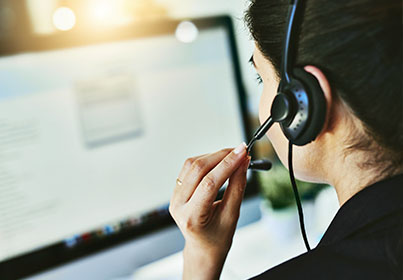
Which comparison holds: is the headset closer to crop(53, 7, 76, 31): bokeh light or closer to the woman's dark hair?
the woman's dark hair

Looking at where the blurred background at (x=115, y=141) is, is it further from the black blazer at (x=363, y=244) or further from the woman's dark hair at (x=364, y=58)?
the black blazer at (x=363, y=244)

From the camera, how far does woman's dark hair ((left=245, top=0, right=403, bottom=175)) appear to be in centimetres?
39

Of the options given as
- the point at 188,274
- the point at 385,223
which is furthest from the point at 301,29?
the point at 188,274

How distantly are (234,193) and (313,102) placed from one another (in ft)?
0.62

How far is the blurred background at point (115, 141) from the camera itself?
64 cm

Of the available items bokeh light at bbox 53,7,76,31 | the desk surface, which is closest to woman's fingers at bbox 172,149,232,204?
the desk surface

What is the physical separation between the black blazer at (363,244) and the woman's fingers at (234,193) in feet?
0.44

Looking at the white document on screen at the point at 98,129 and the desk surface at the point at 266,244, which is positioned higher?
the white document on screen at the point at 98,129

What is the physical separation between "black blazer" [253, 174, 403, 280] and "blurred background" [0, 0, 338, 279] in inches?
12.7

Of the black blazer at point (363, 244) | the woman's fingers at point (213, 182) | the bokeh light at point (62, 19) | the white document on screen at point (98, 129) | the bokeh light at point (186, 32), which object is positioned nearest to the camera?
the black blazer at point (363, 244)

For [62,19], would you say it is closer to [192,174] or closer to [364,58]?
[192,174]

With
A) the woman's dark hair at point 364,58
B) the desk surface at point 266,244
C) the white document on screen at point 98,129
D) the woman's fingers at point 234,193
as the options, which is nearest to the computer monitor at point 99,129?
the white document on screen at point 98,129

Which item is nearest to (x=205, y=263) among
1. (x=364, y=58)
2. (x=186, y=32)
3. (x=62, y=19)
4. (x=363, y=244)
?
(x=363, y=244)

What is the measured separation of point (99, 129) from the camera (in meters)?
0.70
